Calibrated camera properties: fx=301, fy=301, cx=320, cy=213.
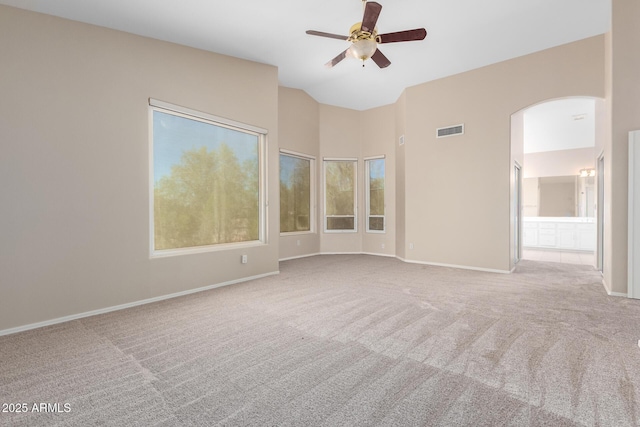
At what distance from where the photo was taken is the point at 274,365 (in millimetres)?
2191

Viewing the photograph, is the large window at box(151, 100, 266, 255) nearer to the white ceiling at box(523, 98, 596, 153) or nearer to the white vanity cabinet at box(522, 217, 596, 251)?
the white ceiling at box(523, 98, 596, 153)

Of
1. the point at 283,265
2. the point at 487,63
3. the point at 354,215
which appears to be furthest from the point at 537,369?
the point at 354,215

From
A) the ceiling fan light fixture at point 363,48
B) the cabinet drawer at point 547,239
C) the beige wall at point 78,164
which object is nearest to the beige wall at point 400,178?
the ceiling fan light fixture at point 363,48

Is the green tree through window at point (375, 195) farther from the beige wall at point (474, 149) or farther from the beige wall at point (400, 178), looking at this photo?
the beige wall at point (474, 149)

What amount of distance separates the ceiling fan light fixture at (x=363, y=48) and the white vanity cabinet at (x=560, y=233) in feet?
26.1

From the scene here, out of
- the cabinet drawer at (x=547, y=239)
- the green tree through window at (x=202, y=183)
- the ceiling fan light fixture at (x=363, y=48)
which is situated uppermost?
the ceiling fan light fixture at (x=363, y=48)

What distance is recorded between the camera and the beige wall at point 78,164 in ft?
9.34

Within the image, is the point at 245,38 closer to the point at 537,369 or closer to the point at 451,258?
the point at 537,369

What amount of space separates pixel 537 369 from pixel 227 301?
3122 mm

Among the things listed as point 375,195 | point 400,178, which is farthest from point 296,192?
point 400,178

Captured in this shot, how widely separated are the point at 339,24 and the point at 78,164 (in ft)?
11.5

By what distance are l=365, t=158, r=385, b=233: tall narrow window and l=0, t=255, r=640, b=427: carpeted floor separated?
150 inches

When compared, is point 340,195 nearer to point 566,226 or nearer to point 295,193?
point 295,193

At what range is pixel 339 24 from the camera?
396 centimetres
